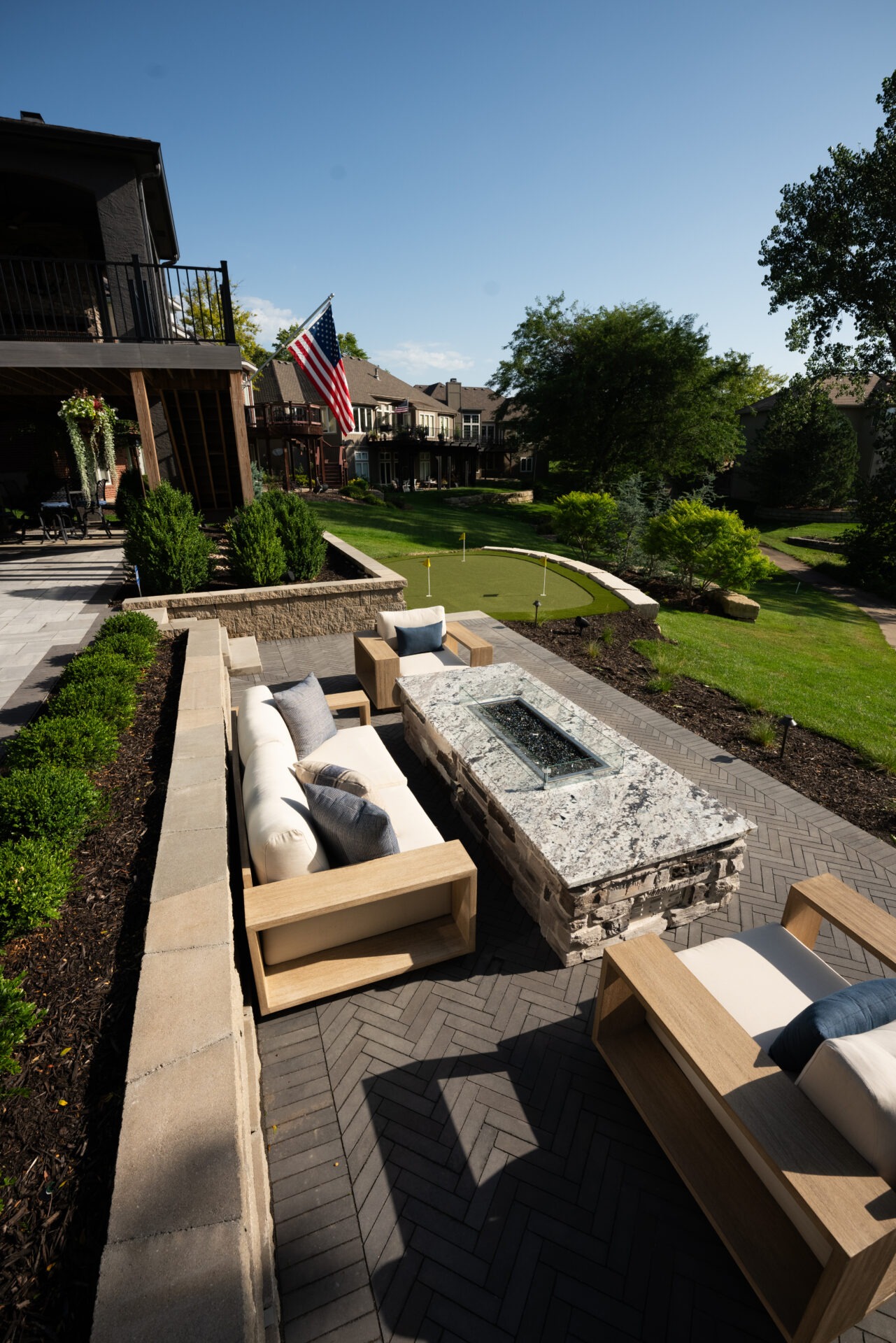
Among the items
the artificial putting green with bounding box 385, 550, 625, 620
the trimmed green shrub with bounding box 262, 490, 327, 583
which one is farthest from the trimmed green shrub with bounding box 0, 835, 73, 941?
the artificial putting green with bounding box 385, 550, 625, 620

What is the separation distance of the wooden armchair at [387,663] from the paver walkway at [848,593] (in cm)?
1256

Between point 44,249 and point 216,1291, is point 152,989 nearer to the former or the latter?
point 216,1291

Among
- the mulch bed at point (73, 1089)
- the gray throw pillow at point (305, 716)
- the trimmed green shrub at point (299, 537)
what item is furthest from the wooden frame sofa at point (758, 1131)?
the trimmed green shrub at point (299, 537)

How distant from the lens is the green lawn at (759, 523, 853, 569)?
24.9 m

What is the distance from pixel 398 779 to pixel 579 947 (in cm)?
178

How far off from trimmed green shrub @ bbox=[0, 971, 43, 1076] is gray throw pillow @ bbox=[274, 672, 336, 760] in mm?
2268

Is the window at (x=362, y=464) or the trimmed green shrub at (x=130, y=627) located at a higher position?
the window at (x=362, y=464)

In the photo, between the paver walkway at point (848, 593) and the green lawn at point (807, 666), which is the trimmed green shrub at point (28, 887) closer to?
the green lawn at point (807, 666)

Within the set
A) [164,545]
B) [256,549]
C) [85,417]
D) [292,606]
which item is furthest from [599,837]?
[85,417]

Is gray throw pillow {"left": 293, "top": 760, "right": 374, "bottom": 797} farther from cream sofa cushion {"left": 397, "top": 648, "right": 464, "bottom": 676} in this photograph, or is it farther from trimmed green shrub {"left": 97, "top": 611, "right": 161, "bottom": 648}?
trimmed green shrub {"left": 97, "top": 611, "right": 161, "bottom": 648}

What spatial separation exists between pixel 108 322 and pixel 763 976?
15.2m

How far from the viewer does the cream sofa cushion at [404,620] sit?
757 centimetres

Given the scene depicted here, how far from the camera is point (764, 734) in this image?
22.3ft

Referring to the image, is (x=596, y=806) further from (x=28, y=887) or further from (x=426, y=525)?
(x=426, y=525)
